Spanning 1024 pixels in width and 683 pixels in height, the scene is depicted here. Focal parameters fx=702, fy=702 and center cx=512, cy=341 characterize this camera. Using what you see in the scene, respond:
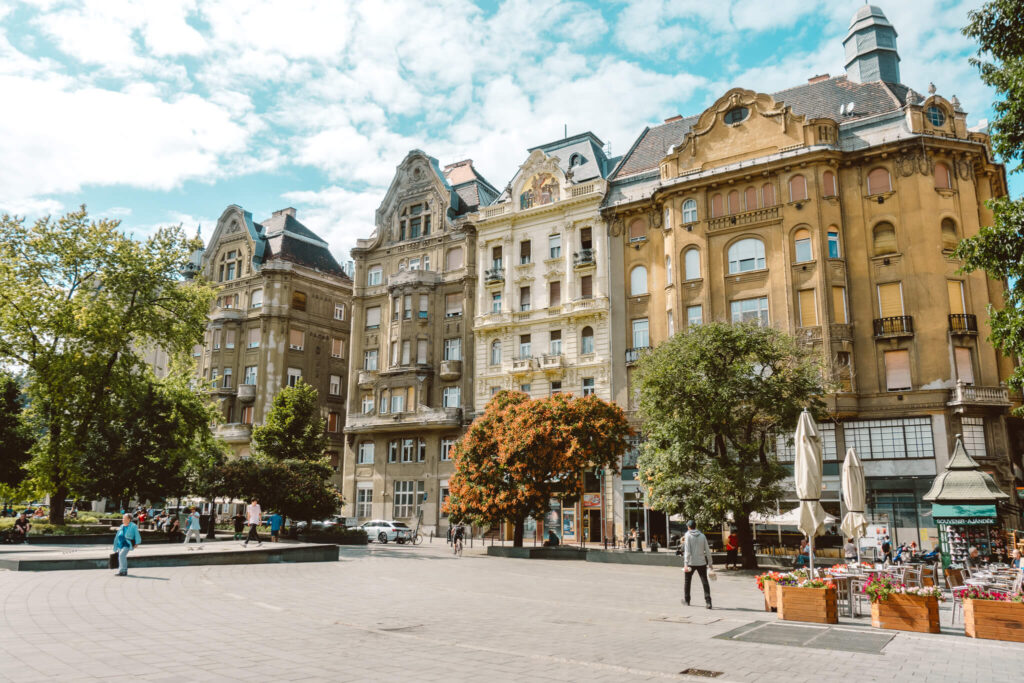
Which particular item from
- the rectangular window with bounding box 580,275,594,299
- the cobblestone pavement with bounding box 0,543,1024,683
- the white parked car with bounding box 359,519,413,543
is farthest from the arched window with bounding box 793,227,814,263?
the white parked car with bounding box 359,519,413,543

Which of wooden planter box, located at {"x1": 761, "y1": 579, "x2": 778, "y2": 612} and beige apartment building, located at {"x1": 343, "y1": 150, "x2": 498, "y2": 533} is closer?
wooden planter box, located at {"x1": 761, "y1": 579, "x2": 778, "y2": 612}

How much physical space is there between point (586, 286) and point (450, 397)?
40.3 feet

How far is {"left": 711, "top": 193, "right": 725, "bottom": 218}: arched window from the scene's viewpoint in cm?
3941

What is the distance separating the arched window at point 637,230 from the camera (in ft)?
141

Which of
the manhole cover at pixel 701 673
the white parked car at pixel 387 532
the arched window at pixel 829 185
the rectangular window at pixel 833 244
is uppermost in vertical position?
the arched window at pixel 829 185

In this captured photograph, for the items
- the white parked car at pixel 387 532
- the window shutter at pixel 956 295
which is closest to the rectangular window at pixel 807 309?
the window shutter at pixel 956 295

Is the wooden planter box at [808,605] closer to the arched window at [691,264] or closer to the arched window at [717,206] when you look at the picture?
the arched window at [691,264]

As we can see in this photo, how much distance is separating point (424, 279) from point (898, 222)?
29.7m

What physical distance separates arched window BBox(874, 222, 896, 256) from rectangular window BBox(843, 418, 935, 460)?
8600mm

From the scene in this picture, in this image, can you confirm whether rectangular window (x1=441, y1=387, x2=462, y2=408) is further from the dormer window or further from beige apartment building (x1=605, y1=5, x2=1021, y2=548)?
the dormer window

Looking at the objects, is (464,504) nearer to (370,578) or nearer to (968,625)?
(370,578)

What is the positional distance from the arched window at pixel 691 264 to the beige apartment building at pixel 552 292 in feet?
16.9

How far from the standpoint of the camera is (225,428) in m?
55.1

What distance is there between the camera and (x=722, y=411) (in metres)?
26.0
